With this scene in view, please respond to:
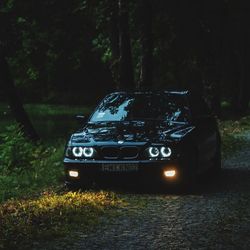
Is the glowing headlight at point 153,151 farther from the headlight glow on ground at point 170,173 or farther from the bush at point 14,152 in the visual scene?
the bush at point 14,152

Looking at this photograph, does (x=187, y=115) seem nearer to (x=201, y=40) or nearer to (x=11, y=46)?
(x=11, y=46)

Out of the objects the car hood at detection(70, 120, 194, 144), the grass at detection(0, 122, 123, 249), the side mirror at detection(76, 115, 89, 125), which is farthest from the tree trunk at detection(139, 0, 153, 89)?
the car hood at detection(70, 120, 194, 144)

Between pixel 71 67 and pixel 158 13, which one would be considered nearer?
pixel 158 13

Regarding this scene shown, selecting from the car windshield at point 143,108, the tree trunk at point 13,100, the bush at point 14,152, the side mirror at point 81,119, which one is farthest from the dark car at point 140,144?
the tree trunk at point 13,100

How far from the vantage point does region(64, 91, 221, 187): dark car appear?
10.2 metres

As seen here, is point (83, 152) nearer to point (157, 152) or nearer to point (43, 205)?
point (157, 152)

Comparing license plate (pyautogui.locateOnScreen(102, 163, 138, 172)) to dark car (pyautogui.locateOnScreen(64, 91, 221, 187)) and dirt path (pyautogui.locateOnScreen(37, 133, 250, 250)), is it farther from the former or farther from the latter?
dirt path (pyautogui.locateOnScreen(37, 133, 250, 250))

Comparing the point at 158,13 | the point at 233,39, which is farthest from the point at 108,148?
the point at 233,39

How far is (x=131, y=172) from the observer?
10.2 m

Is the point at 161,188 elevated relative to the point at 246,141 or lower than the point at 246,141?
elevated

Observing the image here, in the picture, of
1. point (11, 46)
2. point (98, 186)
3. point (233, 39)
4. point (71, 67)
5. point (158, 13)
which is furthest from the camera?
point (71, 67)

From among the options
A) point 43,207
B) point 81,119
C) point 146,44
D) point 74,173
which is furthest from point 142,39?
point 43,207

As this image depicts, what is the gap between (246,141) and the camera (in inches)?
825

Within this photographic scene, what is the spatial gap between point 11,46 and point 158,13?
23.6ft
